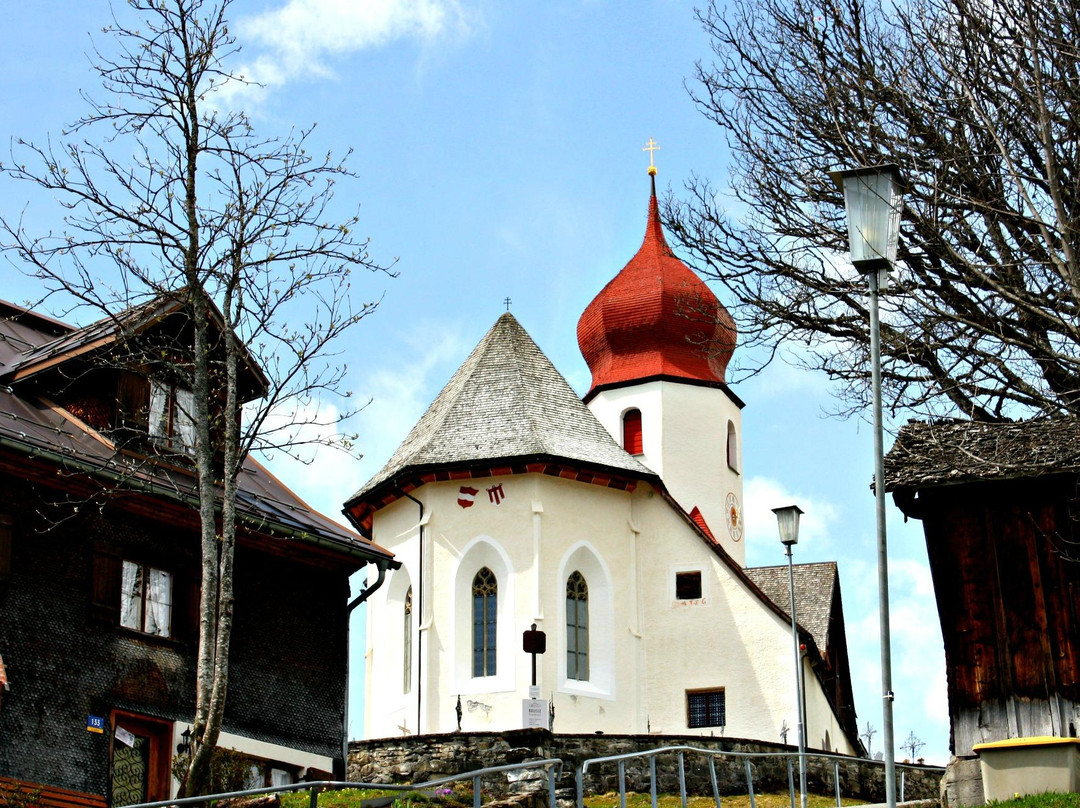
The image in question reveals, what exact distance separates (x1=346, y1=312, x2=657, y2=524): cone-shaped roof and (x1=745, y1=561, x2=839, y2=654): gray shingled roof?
6.25 m

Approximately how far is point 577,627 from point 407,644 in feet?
11.0

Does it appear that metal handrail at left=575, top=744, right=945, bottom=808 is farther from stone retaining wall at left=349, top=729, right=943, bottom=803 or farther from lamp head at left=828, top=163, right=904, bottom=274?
lamp head at left=828, top=163, right=904, bottom=274

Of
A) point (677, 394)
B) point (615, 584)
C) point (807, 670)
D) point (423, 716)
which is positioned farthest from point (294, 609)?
point (677, 394)

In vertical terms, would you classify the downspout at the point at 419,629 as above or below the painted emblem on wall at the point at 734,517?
below

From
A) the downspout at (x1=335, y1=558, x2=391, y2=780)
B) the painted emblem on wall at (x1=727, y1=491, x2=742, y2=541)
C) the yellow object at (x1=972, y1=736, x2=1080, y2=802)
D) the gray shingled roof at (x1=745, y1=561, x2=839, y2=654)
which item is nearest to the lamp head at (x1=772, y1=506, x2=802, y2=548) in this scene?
the downspout at (x1=335, y1=558, x2=391, y2=780)

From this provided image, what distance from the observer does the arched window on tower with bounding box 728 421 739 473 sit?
4238cm

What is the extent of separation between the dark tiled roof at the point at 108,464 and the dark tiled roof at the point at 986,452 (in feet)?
24.4

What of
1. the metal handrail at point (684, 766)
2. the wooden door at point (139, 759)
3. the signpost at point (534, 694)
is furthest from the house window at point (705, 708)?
the wooden door at point (139, 759)

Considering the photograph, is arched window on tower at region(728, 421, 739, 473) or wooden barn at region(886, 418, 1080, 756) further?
arched window on tower at region(728, 421, 739, 473)

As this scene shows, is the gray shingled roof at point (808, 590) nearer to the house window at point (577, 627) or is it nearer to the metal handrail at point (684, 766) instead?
the house window at point (577, 627)

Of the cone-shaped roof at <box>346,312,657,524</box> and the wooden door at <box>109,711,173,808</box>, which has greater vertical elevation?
the cone-shaped roof at <box>346,312,657,524</box>

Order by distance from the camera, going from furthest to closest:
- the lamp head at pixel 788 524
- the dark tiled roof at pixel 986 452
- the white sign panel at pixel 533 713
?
1. the white sign panel at pixel 533 713
2. the lamp head at pixel 788 524
3. the dark tiled roof at pixel 986 452

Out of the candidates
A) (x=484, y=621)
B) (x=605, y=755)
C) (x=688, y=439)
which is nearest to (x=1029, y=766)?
(x=605, y=755)

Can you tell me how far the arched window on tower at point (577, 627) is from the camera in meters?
33.7
